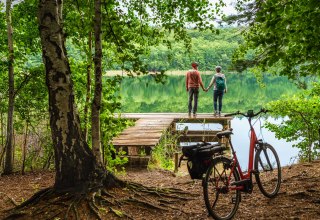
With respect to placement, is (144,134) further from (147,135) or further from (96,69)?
(96,69)

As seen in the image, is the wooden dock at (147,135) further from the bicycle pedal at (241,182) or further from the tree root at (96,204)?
the bicycle pedal at (241,182)

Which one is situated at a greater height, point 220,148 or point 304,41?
point 304,41

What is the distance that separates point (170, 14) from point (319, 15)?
3.15 meters

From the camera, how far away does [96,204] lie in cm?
554

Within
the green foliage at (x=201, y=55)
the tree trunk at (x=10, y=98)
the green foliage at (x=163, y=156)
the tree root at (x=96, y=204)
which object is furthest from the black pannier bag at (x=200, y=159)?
the green foliage at (x=201, y=55)

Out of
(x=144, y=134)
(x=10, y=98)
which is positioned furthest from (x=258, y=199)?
(x=144, y=134)

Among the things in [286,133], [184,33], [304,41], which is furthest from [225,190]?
[286,133]

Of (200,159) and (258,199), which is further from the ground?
(200,159)

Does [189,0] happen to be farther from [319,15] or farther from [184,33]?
[319,15]

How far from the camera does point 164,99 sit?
147 feet

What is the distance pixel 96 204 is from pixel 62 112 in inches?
53.5

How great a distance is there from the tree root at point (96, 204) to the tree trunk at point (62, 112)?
0.19 meters

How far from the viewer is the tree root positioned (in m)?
5.33

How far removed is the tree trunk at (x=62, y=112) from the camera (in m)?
5.44
